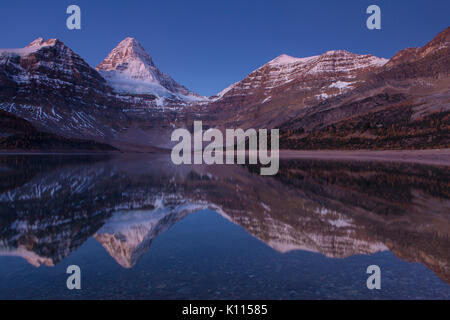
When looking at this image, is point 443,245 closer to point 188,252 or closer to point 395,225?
point 395,225

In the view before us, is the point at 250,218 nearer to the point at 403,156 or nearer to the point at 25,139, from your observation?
the point at 403,156

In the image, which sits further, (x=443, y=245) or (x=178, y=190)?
(x=178, y=190)

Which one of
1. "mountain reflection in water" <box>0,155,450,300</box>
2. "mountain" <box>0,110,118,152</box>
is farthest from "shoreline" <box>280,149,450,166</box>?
"mountain" <box>0,110,118,152</box>

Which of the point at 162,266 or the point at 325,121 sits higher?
the point at 325,121

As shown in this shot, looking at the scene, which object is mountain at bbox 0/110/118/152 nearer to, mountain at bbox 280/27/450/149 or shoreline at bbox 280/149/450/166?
mountain at bbox 280/27/450/149

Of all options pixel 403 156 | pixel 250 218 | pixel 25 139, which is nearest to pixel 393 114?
pixel 403 156

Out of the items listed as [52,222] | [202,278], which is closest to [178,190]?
[52,222]

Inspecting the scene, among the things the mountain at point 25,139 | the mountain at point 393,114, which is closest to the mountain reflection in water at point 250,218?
the mountain at point 393,114

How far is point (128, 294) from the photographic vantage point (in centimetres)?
716

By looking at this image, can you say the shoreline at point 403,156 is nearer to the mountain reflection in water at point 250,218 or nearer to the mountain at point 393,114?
the mountain at point 393,114

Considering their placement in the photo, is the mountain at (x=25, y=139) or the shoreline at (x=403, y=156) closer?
the shoreline at (x=403, y=156)

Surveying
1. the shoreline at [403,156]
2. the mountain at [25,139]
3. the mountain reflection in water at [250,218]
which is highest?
the mountain at [25,139]

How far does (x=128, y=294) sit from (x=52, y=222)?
7414mm

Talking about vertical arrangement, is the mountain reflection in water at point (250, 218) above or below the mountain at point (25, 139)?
below
